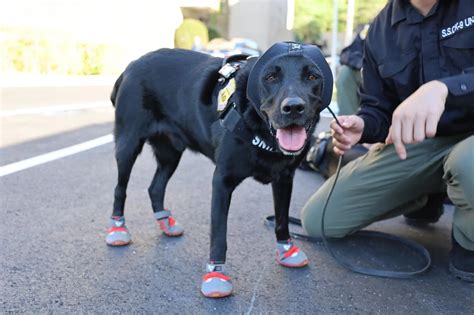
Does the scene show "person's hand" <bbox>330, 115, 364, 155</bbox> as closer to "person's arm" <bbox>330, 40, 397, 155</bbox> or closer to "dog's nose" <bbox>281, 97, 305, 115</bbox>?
"person's arm" <bbox>330, 40, 397, 155</bbox>

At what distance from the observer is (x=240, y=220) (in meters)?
3.27

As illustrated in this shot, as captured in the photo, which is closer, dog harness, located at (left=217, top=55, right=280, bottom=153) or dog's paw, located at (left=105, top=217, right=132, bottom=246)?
dog harness, located at (left=217, top=55, right=280, bottom=153)

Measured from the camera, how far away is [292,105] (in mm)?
1854

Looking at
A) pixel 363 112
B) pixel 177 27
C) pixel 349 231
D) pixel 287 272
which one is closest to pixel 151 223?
pixel 287 272

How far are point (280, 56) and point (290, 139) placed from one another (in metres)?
0.35

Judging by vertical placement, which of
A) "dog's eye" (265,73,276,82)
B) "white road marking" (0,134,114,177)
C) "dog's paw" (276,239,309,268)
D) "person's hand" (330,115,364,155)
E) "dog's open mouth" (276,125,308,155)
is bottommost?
"white road marking" (0,134,114,177)

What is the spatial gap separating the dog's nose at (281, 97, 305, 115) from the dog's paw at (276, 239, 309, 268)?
94 cm

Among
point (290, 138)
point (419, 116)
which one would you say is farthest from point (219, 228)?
point (419, 116)

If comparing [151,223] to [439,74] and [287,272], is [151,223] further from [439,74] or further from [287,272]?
[439,74]

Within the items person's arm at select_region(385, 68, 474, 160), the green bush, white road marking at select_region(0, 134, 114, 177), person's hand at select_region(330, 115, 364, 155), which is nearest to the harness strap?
person's hand at select_region(330, 115, 364, 155)

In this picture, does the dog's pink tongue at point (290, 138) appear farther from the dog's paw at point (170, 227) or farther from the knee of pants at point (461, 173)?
the dog's paw at point (170, 227)

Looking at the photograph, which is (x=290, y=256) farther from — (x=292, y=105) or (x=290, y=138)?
(x=292, y=105)

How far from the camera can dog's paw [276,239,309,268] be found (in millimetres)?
2533

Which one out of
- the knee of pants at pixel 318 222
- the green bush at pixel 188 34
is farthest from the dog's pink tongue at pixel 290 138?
the green bush at pixel 188 34
